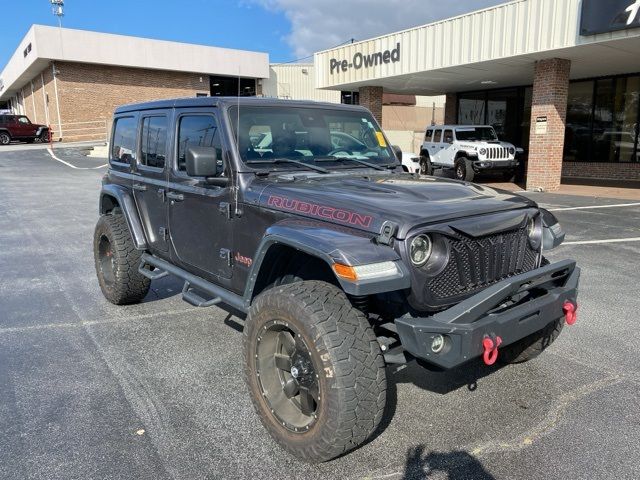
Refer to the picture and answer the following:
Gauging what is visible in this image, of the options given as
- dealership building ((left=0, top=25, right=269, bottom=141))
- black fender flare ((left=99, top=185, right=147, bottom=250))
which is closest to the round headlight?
black fender flare ((left=99, top=185, right=147, bottom=250))

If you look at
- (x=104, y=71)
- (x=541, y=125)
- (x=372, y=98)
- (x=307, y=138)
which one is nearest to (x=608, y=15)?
(x=541, y=125)

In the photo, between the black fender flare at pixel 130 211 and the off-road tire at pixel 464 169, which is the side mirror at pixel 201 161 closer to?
the black fender flare at pixel 130 211

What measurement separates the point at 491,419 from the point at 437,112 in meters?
42.9

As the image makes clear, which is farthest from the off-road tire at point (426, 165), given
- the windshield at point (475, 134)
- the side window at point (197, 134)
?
the side window at point (197, 134)

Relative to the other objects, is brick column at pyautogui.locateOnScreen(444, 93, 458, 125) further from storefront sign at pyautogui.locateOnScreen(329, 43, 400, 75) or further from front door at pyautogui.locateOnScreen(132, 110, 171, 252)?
front door at pyautogui.locateOnScreen(132, 110, 171, 252)

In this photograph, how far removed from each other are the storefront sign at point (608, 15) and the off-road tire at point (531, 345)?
33.6 ft

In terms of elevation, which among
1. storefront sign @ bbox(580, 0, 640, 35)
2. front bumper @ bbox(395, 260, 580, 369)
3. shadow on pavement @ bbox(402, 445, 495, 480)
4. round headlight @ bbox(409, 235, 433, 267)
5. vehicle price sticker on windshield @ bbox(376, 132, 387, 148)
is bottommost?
shadow on pavement @ bbox(402, 445, 495, 480)

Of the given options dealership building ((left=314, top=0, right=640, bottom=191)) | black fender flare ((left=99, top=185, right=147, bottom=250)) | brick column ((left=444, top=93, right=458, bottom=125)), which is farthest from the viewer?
brick column ((left=444, top=93, right=458, bottom=125))

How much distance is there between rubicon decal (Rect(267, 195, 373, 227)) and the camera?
9.09ft

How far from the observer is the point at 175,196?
13.5 ft

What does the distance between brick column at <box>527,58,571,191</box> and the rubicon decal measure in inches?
514

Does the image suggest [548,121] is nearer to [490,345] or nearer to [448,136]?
[448,136]

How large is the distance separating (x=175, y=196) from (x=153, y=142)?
2.49 ft

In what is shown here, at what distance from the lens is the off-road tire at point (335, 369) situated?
2477 millimetres
